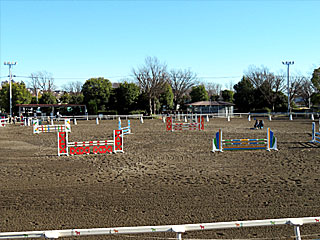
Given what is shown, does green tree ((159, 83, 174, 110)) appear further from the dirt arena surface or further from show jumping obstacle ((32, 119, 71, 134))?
the dirt arena surface

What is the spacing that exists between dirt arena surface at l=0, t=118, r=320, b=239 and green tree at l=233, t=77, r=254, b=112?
5049cm

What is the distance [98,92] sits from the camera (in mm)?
58219

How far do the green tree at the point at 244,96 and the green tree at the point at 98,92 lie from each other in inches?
1088

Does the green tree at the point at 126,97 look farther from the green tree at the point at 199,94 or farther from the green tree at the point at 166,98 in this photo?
the green tree at the point at 199,94

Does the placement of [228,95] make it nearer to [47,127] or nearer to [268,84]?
[268,84]

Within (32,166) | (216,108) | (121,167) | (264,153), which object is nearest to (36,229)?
(121,167)

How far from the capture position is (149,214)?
6.43 m

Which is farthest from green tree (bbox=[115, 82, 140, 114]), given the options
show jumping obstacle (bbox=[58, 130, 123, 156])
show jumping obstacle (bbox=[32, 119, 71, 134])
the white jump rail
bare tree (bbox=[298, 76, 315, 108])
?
the white jump rail

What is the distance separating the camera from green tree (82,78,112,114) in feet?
190

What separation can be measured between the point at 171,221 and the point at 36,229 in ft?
8.47

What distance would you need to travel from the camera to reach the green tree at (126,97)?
57750 mm

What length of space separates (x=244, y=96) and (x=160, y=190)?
58.8m

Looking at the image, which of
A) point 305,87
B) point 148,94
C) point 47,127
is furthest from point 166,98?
point 47,127

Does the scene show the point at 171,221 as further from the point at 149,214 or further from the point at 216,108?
the point at 216,108
